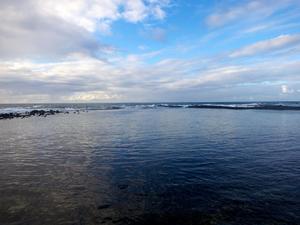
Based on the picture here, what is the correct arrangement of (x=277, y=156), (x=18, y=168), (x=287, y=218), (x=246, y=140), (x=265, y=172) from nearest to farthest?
(x=287, y=218)
(x=265, y=172)
(x=18, y=168)
(x=277, y=156)
(x=246, y=140)

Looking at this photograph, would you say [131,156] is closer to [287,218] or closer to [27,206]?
[27,206]

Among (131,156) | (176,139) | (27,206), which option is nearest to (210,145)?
(176,139)

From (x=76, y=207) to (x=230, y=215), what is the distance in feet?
17.5

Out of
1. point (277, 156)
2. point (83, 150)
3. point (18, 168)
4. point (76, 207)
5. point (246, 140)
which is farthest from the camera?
point (246, 140)

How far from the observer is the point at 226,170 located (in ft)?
47.6

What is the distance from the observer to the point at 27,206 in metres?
10.1

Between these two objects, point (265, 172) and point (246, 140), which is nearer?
point (265, 172)

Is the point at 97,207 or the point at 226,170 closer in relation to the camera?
the point at 97,207

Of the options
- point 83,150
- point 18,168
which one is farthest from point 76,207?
point 83,150

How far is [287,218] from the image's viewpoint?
8.96m

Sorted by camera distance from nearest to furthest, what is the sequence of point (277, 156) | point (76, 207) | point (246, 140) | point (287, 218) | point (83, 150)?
point (287, 218) < point (76, 207) < point (277, 156) < point (83, 150) < point (246, 140)

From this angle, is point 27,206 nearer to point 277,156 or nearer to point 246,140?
point 277,156

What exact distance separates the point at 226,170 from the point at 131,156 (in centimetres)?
642

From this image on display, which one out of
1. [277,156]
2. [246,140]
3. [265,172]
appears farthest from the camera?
[246,140]
